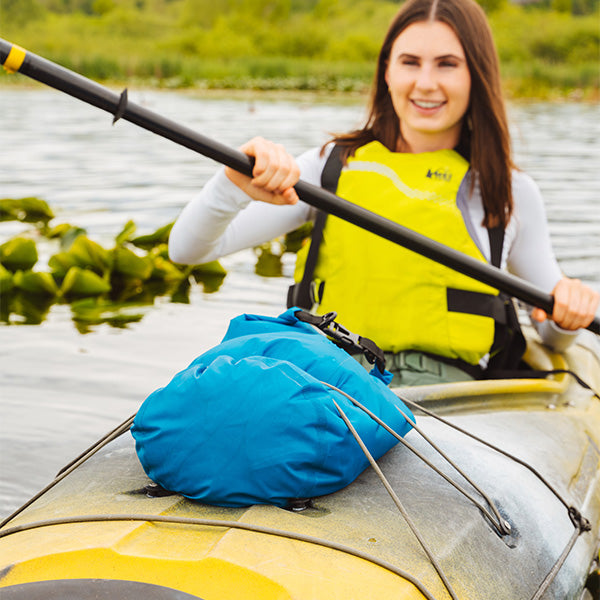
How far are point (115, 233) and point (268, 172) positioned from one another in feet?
11.9

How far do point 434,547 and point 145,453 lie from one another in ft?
1.35

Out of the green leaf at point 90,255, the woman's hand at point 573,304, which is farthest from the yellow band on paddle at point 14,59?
the green leaf at point 90,255

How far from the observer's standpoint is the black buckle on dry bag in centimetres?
134

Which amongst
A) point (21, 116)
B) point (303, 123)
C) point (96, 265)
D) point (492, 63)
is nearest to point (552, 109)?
point (303, 123)

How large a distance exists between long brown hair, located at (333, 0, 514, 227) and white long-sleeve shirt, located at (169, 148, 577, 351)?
5 cm

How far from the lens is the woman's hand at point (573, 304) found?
1955 millimetres

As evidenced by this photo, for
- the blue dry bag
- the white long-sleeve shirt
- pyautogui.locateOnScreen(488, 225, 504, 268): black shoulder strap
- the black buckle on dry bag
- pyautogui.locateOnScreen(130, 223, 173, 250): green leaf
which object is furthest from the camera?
pyautogui.locateOnScreen(130, 223, 173, 250): green leaf

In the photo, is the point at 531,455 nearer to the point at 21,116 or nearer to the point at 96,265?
the point at 96,265

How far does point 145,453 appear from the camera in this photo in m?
1.13

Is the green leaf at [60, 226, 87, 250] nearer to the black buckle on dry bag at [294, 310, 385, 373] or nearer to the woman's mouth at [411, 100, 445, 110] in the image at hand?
the woman's mouth at [411, 100, 445, 110]

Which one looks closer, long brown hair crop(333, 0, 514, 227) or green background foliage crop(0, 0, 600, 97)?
long brown hair crop(333, 0, 514, 227)

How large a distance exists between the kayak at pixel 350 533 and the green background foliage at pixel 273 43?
2169cm

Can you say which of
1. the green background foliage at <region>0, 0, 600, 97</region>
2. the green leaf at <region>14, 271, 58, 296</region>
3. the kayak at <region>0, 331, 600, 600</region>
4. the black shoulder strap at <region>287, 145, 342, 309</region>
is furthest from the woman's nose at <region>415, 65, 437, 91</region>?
the green background foliage at <region>0, 0, 600, 97</region>

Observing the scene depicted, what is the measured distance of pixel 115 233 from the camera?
5.11 meters
